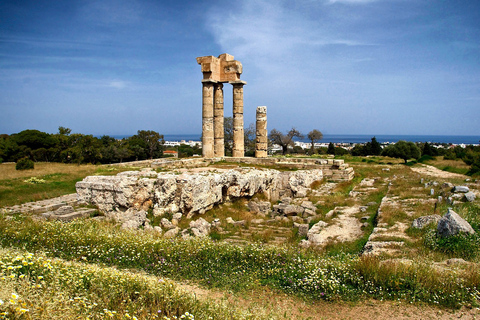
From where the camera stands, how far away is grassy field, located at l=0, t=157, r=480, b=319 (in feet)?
15.8

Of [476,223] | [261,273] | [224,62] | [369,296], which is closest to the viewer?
[369,296]

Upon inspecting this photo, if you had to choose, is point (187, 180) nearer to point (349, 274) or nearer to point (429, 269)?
point (349, 274)

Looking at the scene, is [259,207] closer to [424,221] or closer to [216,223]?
[216,223]

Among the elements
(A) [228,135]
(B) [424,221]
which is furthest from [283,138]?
(B) [424,221]

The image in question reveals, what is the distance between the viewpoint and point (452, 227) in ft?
24.3

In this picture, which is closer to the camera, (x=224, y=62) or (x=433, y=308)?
(x=433, y=308)

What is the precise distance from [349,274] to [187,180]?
6670mm

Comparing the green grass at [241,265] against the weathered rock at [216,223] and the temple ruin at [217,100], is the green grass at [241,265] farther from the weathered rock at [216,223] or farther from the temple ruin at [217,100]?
the temple ruin at [217,100]

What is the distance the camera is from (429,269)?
19.2 feet

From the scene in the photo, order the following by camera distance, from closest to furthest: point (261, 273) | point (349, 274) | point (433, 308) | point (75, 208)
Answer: point (433, 308)
point (349, 274)
point (261, 273)
point (75, 208)

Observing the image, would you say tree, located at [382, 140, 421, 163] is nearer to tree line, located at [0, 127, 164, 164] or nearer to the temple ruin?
the temple ruin

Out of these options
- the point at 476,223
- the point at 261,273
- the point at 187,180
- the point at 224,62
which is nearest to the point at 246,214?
the point at 187,180

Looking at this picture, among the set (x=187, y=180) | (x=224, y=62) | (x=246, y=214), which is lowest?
(x=246, y=214)

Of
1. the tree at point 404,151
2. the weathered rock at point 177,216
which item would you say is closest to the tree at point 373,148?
the tree at point 404,151
